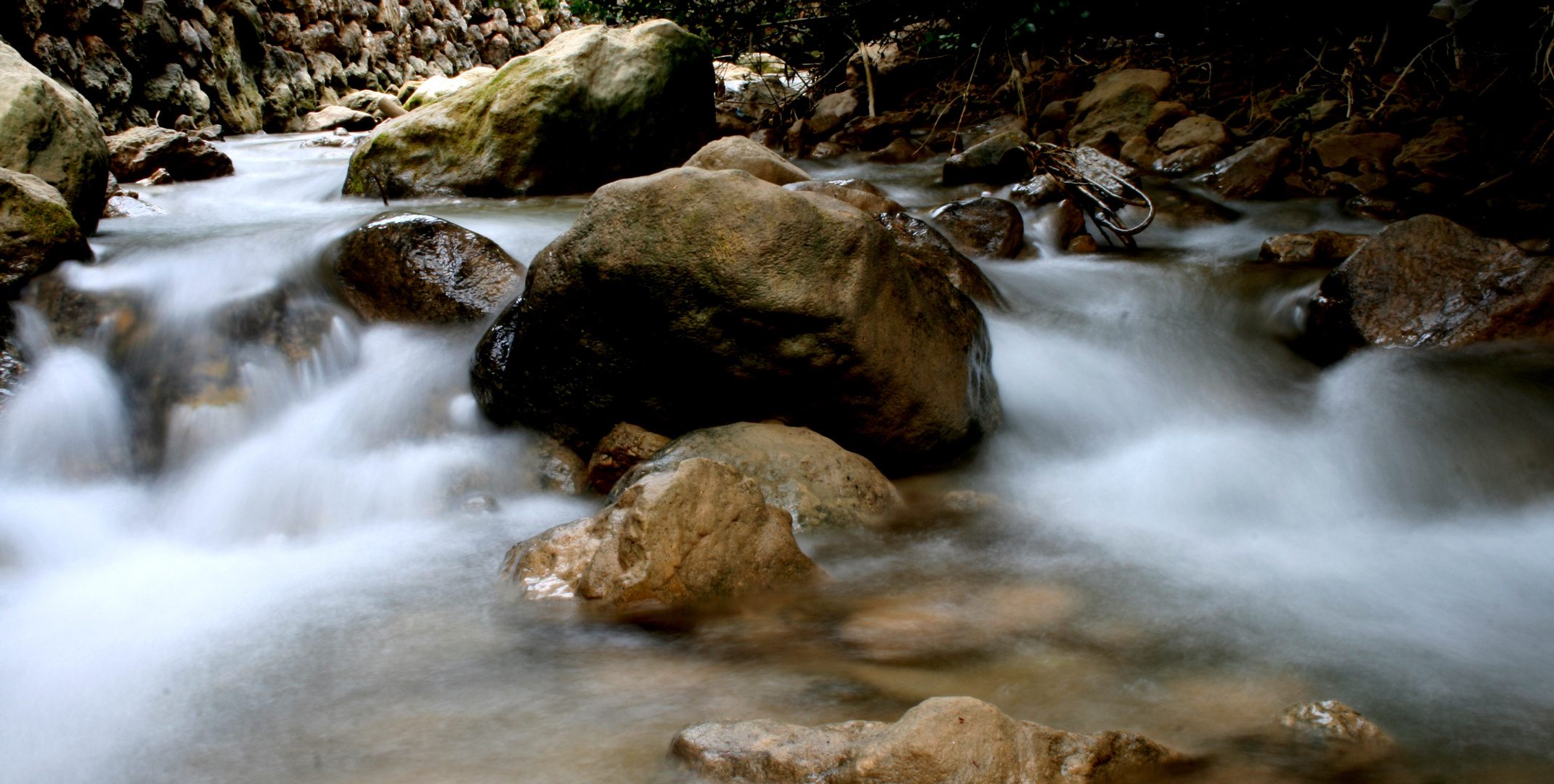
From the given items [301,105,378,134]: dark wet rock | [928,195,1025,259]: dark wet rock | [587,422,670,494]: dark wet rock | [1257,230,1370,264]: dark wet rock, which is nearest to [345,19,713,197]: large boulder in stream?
[928,195,1025,259]: dark wet rock

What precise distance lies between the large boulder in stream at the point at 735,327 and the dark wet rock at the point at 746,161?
7.61 feet

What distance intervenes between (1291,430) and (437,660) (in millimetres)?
3693

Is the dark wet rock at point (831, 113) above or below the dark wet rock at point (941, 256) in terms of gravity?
above

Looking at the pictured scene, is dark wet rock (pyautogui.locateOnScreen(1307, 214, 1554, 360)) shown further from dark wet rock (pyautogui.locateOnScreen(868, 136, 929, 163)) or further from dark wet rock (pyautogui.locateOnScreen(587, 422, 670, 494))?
dark wet rock (pyautogui.locateOnScreen(868, 136, 929, 163))

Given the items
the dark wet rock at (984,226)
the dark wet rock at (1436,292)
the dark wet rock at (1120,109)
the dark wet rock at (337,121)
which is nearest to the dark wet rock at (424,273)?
the dark wet rock at (984,226)

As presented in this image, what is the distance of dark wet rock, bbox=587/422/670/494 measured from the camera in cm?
357

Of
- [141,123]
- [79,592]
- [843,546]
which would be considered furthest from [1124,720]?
[141,123]

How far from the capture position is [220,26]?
14164 mm

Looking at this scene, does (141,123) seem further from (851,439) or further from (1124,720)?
(1124,720)

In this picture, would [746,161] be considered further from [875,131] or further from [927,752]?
[927,752]

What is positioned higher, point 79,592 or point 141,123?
point 141,123

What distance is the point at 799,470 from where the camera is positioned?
3277mm

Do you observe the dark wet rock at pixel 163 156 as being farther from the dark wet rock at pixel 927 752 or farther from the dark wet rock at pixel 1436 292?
the dark wet rock at pixel 1436 292

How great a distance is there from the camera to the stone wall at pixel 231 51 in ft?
35.0
